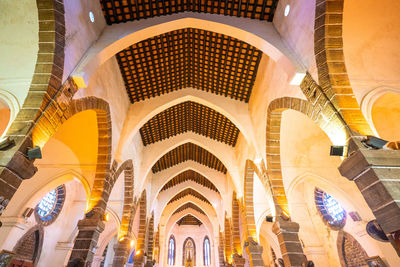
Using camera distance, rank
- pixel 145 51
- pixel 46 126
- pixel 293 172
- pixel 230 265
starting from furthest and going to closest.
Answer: pixel 230 265 < pixel 293 172 < pixel 145 51 < pixel 46 126

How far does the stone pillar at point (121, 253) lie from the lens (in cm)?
869

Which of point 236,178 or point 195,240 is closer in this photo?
point 236,178

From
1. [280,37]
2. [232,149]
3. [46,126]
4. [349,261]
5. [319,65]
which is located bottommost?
[349,261]

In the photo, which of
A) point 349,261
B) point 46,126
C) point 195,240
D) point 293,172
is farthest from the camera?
point 195,240

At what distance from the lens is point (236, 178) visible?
35.8 feet

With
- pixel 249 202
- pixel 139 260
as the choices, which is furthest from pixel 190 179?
pixel 249 202

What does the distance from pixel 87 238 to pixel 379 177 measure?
6.55m

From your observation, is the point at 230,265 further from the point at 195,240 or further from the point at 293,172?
the point at 195,240

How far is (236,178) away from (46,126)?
8523 millimetres

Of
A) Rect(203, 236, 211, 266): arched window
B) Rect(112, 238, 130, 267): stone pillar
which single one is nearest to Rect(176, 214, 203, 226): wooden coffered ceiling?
Rect(203, 236, 211, 266): arched window

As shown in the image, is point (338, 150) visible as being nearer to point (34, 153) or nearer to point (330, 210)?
point (34, 153)

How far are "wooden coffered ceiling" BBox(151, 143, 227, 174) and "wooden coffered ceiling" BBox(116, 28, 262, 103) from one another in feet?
15.2

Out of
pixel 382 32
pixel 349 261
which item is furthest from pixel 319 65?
pixel 349 261

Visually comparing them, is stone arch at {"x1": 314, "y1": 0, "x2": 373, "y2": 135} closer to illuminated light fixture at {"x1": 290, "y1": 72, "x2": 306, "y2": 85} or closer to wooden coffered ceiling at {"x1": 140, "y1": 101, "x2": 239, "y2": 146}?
illuminated light fixture at {"x1": 290, "y1": 72, "x2": 306, "y2": 85}
